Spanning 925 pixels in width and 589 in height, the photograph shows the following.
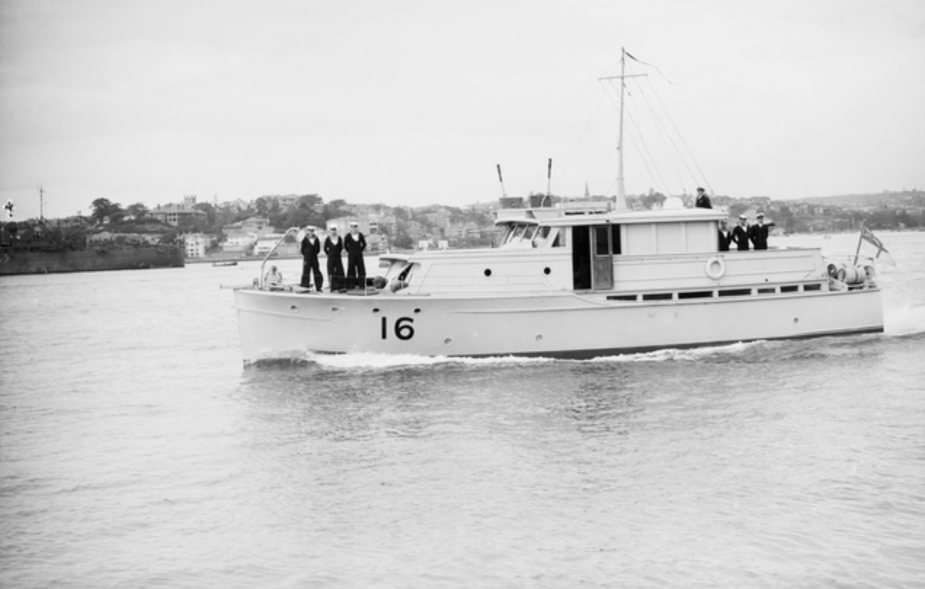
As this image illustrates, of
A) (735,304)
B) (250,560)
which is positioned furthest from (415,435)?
(735,304)

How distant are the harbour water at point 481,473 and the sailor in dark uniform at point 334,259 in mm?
1669

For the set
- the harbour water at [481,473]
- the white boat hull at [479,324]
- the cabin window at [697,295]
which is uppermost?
the cabin window at [697,295]

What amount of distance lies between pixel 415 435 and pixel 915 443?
22.9 feet

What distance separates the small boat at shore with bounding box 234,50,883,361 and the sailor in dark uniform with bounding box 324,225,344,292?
57 centimetres

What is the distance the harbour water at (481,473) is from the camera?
9.31 meters

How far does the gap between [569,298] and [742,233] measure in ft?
15.5

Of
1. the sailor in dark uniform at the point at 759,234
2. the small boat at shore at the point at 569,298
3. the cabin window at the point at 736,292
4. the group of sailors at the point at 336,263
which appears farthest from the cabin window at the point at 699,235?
the group of sailors at the point at 336,263

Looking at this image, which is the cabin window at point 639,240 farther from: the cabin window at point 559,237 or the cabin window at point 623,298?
the cabin window at point 559,237

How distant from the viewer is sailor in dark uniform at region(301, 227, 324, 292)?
20.8m

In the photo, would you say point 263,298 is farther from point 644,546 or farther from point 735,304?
point 644,546

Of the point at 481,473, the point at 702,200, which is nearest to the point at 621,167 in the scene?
the point at 702,200

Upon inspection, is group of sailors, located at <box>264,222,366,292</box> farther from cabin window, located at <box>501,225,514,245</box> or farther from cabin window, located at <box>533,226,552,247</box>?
cabin window, located at <box>533,226,552,247</box>

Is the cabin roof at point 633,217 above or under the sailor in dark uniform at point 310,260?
above

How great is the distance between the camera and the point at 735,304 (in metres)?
21.4
